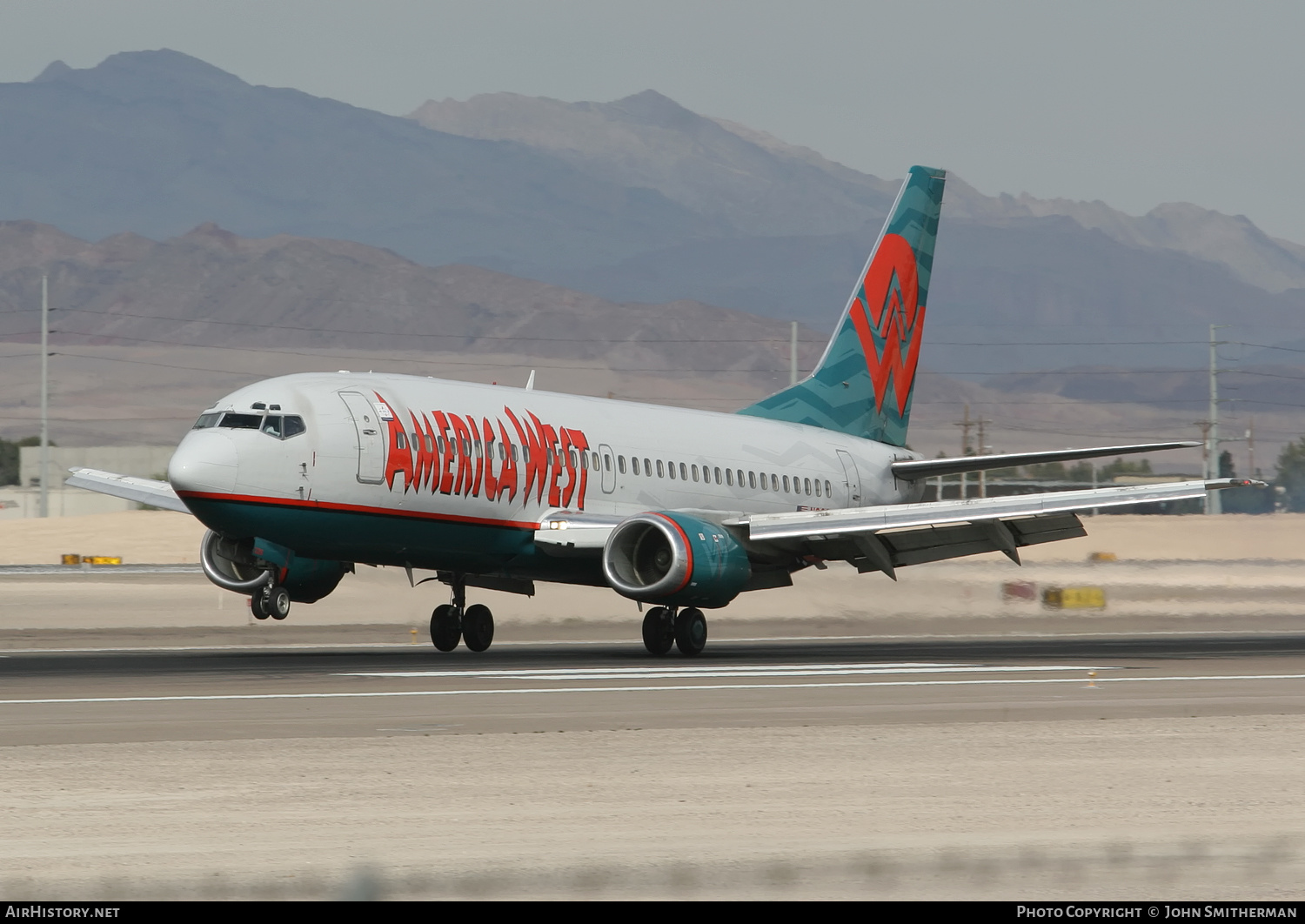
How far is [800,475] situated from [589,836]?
25174 mm

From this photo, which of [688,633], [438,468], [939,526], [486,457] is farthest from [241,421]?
[939,526]

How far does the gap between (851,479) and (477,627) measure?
32.1 ft

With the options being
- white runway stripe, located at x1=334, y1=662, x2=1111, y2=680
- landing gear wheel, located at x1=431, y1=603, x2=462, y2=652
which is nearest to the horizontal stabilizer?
white runway stripe, located at x1=334, y1=662, x2=1111, y2=680

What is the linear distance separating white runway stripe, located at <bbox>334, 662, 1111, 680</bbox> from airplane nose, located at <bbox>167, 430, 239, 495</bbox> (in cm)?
316

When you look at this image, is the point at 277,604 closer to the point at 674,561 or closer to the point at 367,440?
the point at 367,440

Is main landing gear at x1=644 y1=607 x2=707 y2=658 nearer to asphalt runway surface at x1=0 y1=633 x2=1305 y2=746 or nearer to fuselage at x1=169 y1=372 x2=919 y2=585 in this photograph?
asphalt runway surface at x1=0 y1=633 x2=1305 y2=746

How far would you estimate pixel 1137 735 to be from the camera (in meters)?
16.4

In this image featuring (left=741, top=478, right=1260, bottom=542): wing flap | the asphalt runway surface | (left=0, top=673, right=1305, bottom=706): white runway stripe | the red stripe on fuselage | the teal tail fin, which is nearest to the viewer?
Result: the asphalt runway surface

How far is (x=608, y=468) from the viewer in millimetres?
31062

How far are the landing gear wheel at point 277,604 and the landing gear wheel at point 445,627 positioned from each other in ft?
13.1

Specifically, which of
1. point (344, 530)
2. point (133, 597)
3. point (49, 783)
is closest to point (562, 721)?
point (49, 783)

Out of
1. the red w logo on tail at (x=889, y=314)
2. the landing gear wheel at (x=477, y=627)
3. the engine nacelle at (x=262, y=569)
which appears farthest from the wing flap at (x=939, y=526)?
the red w logo on tail at (x=889, y=314)

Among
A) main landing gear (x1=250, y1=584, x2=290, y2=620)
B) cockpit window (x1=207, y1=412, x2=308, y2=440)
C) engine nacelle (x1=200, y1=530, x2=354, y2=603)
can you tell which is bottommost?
main landing gear (x1=250, y1=584, x2=290, y2=620)

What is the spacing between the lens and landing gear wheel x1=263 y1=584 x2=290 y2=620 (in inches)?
1037
